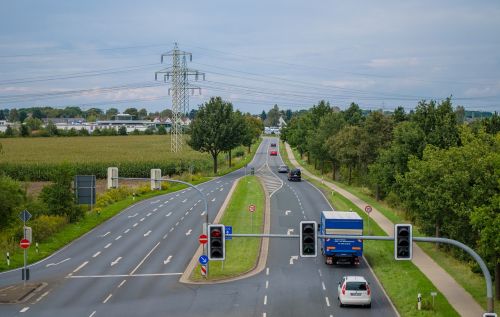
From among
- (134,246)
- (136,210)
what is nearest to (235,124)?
(136,210)

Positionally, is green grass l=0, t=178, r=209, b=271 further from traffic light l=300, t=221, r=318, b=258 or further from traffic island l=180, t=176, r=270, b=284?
traffic light l=300, t=221, r=318, b=258

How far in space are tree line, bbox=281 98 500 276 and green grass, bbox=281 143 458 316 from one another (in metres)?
2.97

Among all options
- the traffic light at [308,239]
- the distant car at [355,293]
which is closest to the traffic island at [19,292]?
the distant car at [355,293]

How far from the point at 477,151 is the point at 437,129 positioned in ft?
45.0

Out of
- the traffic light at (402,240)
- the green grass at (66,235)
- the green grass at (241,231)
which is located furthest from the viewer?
the green grass at (66,235)

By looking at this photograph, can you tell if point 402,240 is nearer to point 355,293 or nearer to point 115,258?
point 355,293

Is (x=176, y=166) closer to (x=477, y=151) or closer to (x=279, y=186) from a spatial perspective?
(x=279, y=186)

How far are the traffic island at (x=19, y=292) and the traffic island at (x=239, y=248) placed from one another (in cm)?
806

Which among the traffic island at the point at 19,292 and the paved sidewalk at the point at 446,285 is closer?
the paved sidewalk at the point at 446,285

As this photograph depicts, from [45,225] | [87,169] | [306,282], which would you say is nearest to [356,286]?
[306,282]

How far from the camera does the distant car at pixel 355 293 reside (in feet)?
101

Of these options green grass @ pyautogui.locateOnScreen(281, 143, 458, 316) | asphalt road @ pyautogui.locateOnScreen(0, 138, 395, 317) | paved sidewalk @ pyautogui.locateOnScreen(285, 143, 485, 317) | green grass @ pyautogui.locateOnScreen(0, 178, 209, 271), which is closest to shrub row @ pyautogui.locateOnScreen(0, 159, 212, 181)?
green grass @ pyautogui.locateOnScreen(0, 178, 209, 271)

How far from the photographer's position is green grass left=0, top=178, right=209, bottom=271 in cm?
4466

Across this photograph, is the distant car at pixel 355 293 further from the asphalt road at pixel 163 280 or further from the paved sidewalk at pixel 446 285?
the paved sidewalk at pixel 446 285
